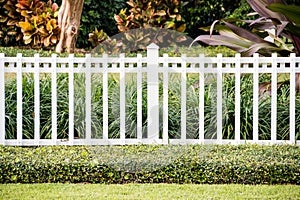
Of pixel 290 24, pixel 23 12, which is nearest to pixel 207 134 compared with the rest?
pixel 290 24

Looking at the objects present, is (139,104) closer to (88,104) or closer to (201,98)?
(88,104)

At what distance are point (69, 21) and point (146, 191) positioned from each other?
7.28 meters

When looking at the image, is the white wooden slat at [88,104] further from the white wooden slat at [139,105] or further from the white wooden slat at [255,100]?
the white wooden slat at [255,100]

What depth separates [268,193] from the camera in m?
5.65

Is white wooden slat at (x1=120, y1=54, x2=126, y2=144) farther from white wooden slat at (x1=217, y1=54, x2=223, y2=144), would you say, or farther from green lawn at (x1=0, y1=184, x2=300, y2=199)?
green lawn at (x1=0, y1=184, x2=300, y2=199)

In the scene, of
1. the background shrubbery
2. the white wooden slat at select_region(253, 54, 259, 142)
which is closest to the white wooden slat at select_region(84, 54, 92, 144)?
the white wooden slat at select_region(253, 54, 259, 142)

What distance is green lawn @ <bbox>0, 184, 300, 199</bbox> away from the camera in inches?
217

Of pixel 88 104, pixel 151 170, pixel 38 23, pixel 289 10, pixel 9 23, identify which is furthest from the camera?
pixel 9 23

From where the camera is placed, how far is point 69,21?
40.6 ft

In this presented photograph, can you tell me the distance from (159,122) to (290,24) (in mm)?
2148

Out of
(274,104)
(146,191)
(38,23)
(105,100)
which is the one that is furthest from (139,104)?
(38,23)

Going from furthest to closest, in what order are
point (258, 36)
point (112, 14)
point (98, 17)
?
point (112, 14), point (98, 17), point (258, 36)

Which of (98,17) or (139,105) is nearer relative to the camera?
(139,105)

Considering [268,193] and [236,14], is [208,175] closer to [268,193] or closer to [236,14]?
[268,193]
